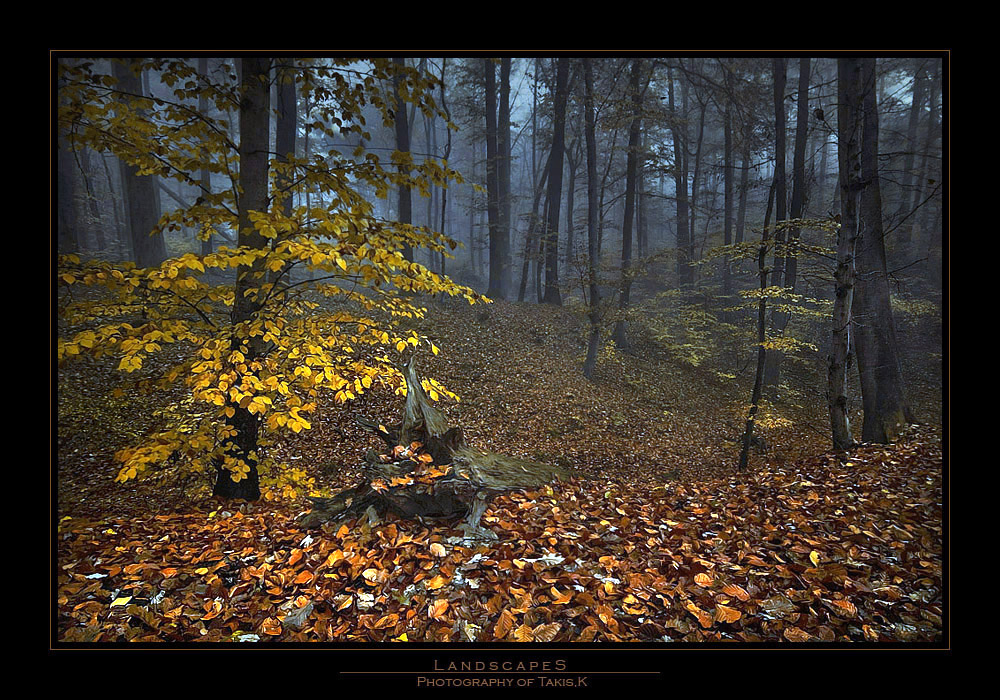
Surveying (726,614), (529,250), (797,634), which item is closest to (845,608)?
(797,634)

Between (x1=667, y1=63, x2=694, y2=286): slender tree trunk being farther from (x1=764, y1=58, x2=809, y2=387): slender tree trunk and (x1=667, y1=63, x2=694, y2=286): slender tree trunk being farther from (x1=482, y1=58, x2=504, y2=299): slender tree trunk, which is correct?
(x1=482, y1=58, x2=504, y2=299): slender tree trunk

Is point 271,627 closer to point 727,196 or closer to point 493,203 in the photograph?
point 727,196

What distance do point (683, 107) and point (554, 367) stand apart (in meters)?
5.81

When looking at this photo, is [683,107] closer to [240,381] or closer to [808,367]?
[808,367]

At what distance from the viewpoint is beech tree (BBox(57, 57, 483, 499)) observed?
2484mm

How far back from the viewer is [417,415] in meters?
3.94

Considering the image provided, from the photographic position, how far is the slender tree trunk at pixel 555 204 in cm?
886

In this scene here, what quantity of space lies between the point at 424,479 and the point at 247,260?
215 cm

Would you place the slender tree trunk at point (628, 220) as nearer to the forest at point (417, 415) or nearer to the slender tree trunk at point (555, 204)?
the forest at point (417, 415)

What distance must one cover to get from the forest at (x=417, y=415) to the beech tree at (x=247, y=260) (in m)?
0.03

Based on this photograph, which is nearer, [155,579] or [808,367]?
[155,579]

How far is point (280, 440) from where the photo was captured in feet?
17.6
